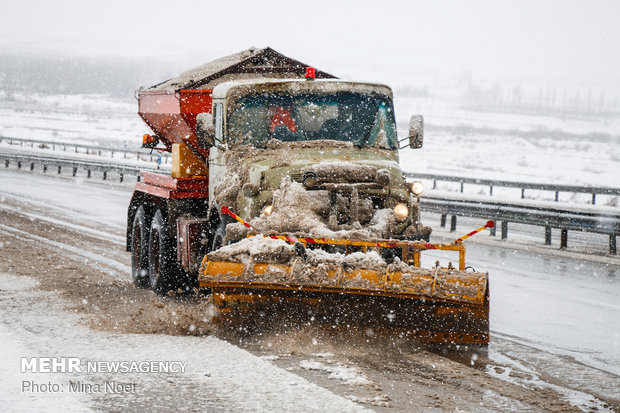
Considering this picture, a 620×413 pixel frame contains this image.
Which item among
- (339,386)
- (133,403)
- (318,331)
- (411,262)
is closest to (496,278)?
(411,262)

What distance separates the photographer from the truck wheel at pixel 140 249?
11242 mm

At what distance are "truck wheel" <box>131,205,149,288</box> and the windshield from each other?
8.92 ft

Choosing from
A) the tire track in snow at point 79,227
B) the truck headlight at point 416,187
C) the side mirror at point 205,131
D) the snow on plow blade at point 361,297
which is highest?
the side mirror at point 205,131

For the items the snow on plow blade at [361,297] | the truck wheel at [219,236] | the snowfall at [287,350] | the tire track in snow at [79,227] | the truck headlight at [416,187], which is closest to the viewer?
the snowfall at [287,350]

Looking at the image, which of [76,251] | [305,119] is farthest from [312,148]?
[76,251]

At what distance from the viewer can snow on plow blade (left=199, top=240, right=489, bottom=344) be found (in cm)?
701

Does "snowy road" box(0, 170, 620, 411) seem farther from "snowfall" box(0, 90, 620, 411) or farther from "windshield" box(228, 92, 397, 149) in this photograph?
"windshield" box(228, 92, 397, 149)

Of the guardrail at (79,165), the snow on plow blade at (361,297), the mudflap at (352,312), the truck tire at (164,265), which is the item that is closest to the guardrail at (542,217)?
the truck tire at (164,265)

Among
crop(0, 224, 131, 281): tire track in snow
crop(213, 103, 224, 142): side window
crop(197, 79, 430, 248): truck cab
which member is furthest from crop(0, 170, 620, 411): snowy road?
crop(213, 103, 224, 142): side window

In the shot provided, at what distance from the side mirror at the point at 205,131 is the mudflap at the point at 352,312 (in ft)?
7.42

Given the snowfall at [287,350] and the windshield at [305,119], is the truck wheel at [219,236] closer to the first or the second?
the windshield at [305,119]

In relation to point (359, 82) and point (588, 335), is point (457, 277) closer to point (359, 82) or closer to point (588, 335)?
point (588, 335)

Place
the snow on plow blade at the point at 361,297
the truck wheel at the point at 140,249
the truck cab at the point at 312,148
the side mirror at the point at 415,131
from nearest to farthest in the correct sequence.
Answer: the snow on plow blade at the point at 361,297, the truck cab at the point at 312,148, the side mirror at the point at 415,131, the truck wheel at the point at 140,249

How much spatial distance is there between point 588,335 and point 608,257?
286 inches
